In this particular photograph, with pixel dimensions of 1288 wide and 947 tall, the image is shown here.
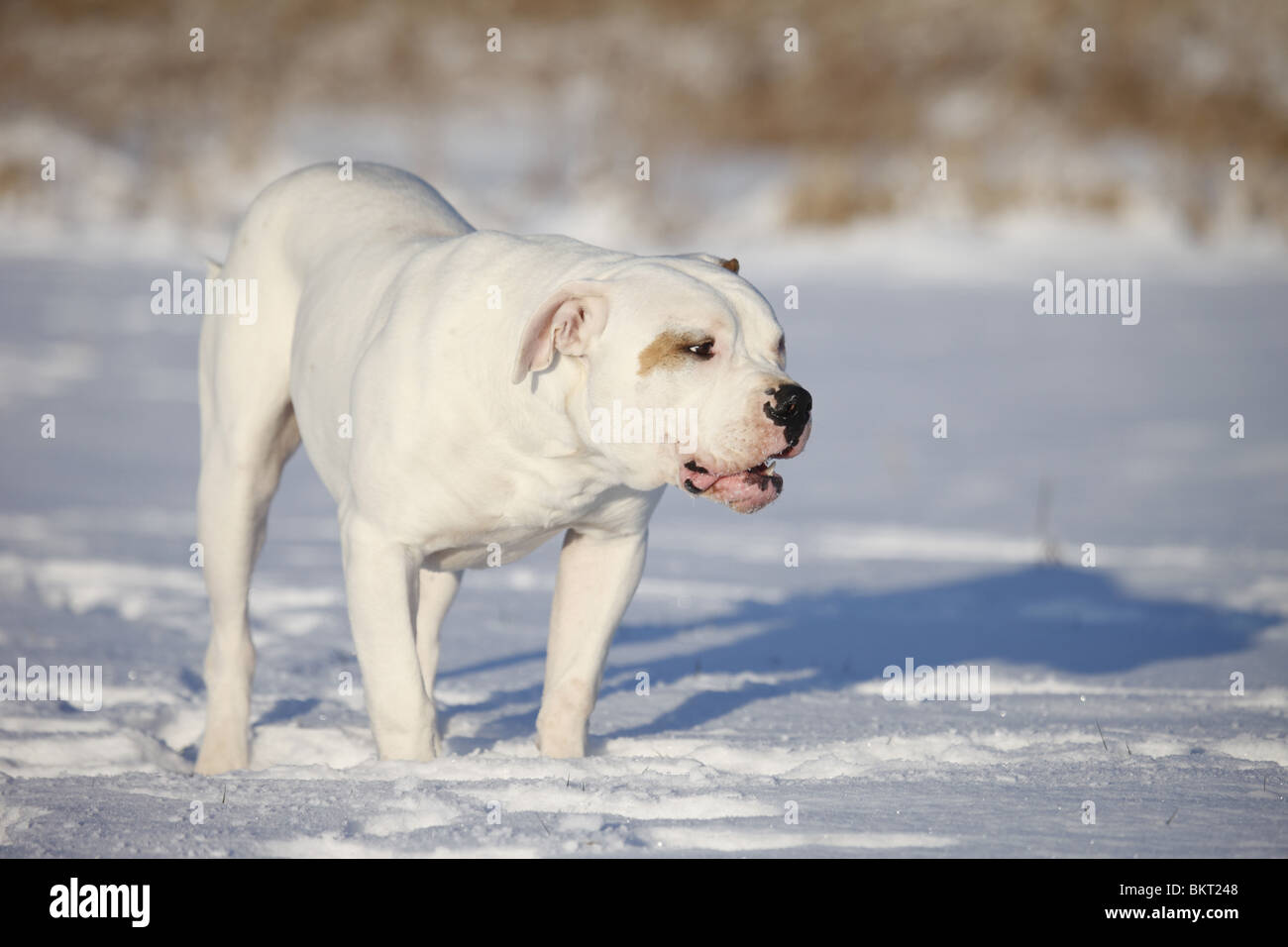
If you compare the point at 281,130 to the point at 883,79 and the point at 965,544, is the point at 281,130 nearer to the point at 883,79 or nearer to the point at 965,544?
the point at 883,79

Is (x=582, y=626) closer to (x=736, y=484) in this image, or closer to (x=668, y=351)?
(x=736, y=484)

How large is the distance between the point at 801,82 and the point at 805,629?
29171mm

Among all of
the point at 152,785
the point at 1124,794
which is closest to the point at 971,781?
the point at 1124,794

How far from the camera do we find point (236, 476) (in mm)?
5469

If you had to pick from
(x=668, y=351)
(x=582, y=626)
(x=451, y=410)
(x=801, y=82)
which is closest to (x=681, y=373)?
(x=668, y=351)

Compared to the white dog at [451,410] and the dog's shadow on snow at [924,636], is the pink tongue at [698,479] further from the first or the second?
the dog's shadow on snow at [924,636]

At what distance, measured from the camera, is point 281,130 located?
28.3 metres

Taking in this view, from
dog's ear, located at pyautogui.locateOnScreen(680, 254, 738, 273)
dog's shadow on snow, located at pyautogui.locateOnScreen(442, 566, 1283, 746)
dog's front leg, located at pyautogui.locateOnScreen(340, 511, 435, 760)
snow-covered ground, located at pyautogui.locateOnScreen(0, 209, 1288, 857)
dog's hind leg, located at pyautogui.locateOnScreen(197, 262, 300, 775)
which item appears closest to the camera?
snow-covered ground, located at pyautogui.locateOnScreen(0, 209, 1288, 857)

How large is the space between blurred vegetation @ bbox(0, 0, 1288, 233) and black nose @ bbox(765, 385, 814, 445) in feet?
59.5

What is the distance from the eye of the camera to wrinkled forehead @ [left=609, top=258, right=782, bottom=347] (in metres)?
3.99

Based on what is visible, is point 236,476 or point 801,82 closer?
point 236,476

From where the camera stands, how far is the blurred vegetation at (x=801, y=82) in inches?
912

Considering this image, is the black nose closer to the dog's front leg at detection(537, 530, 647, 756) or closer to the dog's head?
the dog's head

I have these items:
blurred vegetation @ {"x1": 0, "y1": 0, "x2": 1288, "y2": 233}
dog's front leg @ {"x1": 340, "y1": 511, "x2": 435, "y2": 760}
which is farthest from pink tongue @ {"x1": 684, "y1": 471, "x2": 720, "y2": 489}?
blurred vegetation @ {"x1": 0, "y1": 0, "x2": 1288, "y2": 233}
